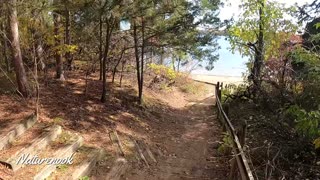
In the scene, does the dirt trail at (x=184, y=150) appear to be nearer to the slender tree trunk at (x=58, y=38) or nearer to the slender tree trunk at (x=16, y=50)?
the slender tree trunk at (x=16, y=50)

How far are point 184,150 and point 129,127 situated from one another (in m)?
1.75

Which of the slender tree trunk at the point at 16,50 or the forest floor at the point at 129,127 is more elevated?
the slender tree trunk at the point at 16,50

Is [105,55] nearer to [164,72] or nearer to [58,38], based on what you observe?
[58,38]

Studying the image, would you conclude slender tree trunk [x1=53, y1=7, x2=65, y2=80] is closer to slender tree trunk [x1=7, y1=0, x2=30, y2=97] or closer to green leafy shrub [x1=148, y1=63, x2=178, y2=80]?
slender tree trunk [x1=7, y1=0, x2=30, y2=97]

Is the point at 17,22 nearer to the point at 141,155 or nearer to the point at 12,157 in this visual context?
the point at 12,157

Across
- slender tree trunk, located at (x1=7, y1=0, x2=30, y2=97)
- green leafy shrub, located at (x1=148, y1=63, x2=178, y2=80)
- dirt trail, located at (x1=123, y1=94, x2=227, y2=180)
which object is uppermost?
slender tree trunk, located at (x1=7, y1=0, x2=30, y2=97)

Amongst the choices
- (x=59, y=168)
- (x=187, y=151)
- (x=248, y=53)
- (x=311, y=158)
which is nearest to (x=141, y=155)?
(x=187, y=151)

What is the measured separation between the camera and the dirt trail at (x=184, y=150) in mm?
6609

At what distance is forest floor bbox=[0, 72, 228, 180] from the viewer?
6684 mm

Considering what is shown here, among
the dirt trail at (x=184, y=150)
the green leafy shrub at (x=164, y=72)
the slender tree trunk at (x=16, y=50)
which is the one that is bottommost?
the dirt trail at (x=184, y=150)

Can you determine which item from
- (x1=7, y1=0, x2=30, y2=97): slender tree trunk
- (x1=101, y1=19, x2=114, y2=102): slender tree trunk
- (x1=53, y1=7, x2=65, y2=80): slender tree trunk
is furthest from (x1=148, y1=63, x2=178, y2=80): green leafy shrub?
(x1=7, y1=0, x2=30, y2=97): slender tree trunk

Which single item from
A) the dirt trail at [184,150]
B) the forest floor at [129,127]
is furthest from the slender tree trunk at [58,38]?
the dirt trail at [184,150]

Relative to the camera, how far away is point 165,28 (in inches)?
428

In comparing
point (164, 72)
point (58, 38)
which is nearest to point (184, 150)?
point (58, 38)
